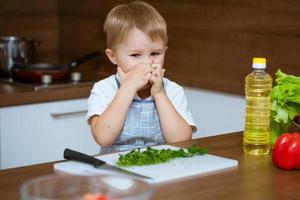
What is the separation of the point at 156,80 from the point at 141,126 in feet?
0.58

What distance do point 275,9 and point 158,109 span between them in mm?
806

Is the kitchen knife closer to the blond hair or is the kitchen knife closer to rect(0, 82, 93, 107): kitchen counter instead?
the blond hair

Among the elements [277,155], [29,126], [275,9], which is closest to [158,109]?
[277,155]

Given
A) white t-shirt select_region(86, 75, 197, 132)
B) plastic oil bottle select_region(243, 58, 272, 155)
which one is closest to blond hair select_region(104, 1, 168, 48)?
white t-shirt select_region(86, 75, 197, 132)

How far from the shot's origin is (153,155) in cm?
172

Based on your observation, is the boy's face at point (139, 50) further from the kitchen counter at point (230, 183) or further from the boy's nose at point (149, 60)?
the kitchen counter at point (230, 183)

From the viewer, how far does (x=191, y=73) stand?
10.1ft

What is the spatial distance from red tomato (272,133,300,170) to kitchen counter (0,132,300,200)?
0.06 ft

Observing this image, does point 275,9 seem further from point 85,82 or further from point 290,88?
point 85,82

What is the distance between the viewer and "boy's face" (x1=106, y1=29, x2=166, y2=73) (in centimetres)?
212

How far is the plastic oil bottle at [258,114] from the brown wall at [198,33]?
2.48ft

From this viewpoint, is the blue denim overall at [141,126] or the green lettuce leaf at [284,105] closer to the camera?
the green lettuce leaf at [284,105]

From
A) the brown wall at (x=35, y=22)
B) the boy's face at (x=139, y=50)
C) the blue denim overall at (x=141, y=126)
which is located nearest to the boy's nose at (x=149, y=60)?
the boy's face at (x=139, y=50)

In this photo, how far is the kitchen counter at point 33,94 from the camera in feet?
9.87
